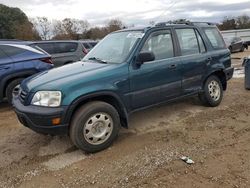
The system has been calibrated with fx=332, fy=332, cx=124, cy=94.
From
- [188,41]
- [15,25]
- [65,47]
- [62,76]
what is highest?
[15,25]

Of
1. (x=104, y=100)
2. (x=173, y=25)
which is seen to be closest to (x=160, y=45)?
(x=173, y=25)

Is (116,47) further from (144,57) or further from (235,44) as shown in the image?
(235,44)

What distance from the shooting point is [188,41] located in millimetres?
6320

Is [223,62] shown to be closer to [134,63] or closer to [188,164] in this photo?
[134,63]

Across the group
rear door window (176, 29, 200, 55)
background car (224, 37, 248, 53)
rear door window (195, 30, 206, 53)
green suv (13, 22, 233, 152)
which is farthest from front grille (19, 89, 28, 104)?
background car (224, 37, 248, 53)

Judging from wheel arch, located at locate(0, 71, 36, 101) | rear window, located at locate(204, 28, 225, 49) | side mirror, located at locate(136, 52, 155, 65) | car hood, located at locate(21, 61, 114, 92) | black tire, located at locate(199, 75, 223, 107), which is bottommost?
black tire, located at locate(199, 75, 223, 107)

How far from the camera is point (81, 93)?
4574mm

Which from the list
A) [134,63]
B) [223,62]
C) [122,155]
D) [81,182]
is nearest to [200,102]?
[223,62]

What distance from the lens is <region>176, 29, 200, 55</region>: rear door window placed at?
6.12 m

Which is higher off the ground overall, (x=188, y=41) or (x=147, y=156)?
(x=188, y=41)

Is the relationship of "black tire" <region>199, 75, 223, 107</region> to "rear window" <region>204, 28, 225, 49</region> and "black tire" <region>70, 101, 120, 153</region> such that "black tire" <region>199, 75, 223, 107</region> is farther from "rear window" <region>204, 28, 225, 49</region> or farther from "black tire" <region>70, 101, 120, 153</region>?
"black tire" <region>70, 101, 120, 153</region>

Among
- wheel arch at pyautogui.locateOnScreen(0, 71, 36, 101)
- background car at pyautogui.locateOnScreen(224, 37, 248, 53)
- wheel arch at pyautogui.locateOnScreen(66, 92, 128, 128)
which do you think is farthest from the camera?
background car at pyautogui.locateOnScreen(224, 37, 248, 53)

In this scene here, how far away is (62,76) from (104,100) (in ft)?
2.36

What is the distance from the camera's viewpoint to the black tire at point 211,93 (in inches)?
263
